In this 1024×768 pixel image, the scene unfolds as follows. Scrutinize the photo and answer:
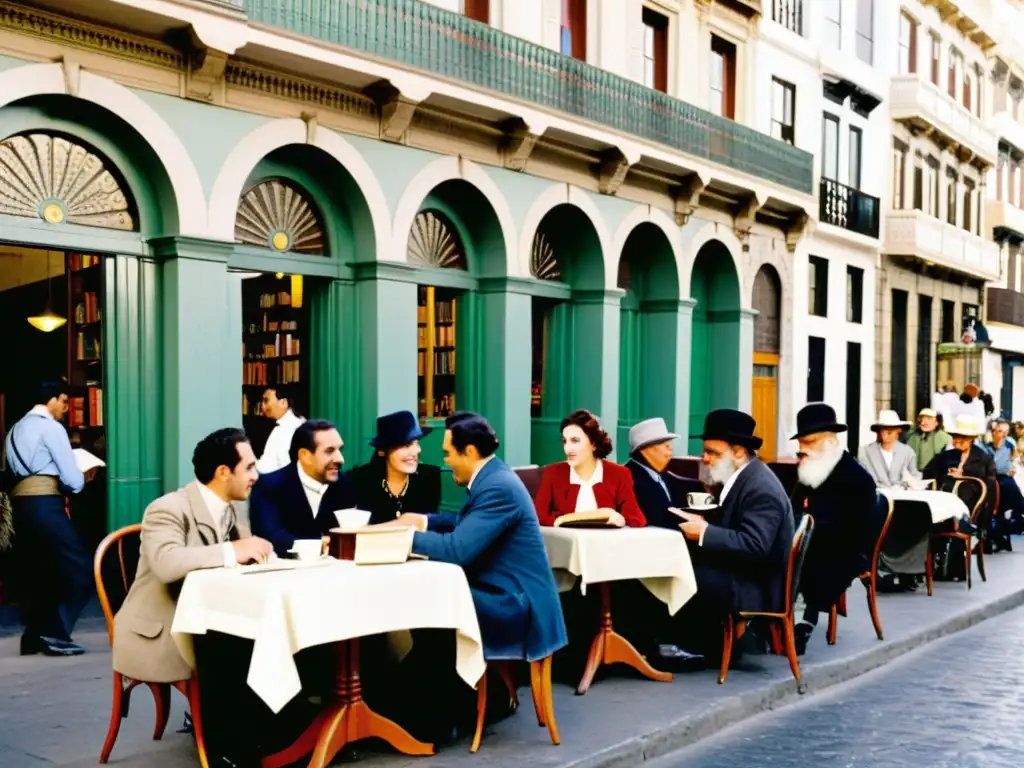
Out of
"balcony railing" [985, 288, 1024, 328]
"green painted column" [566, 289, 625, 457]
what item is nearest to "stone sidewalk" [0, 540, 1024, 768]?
"green painted column" [566, 289, 625, 457]

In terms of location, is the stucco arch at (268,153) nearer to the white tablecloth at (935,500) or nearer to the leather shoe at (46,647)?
the leather shoe at (46,647)

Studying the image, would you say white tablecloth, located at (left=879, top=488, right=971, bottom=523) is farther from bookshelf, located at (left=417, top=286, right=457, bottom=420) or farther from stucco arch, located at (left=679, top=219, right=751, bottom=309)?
stucco arch, located at (left=679, top=219, right=751, bottom=309)

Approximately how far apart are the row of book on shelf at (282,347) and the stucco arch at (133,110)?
261cm

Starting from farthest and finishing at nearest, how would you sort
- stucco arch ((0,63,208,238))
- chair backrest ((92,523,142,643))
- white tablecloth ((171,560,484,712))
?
1. stucco arch ((0,63,208,238))
2. chair backrest ((92,523,142,643))
3. white tablecloth ((171,560,484,712))

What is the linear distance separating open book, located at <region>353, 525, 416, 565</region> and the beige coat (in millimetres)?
616

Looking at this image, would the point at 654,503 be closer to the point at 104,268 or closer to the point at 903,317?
the point at 104,268

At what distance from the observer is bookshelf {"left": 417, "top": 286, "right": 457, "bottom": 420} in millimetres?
16219

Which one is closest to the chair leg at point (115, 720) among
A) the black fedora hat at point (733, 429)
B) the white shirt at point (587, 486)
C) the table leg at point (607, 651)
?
the table leg at point (607, 651)

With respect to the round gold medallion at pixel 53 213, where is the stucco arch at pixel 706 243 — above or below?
above

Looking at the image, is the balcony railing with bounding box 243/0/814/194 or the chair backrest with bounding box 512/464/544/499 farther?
the balcony railing with bounding box 243/0/814/194

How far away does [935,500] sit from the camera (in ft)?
38.8

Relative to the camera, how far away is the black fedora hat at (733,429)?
7836 millimetres

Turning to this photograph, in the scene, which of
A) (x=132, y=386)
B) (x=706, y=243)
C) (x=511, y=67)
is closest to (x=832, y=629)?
(x=132, y=386)

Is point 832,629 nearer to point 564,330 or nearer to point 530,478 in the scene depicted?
point 530,478
